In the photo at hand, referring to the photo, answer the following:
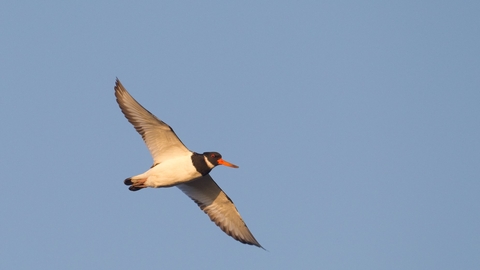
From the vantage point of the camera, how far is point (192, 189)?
20359 millimetres

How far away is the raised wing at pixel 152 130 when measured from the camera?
18.5 metres

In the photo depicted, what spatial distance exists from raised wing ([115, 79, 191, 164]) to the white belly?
371mm

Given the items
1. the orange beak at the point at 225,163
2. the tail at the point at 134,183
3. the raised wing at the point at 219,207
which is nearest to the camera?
the tail at the point at 134,183

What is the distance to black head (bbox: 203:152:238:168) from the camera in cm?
1869

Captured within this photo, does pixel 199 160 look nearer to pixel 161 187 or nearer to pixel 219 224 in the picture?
pixel 161 187

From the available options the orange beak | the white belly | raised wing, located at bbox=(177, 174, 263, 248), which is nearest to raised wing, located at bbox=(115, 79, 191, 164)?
the white belly

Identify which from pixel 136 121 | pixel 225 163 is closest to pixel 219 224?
pixel 225 163

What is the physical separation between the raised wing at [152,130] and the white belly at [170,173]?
371 millimetres

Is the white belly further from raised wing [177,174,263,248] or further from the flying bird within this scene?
raised wing [177,174,263,248]

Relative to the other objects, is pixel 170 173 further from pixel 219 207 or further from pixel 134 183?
pixel 219 207

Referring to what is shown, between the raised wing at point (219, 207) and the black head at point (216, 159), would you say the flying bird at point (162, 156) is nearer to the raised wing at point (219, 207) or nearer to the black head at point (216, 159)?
the black head at point (216, 159)

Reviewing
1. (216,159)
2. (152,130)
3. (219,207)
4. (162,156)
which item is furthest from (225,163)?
(152,130)

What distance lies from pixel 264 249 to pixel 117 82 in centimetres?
576

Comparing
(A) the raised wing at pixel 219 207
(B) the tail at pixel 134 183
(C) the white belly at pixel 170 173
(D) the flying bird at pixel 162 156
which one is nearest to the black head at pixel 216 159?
(D) the flying bird at pixel 162 156
